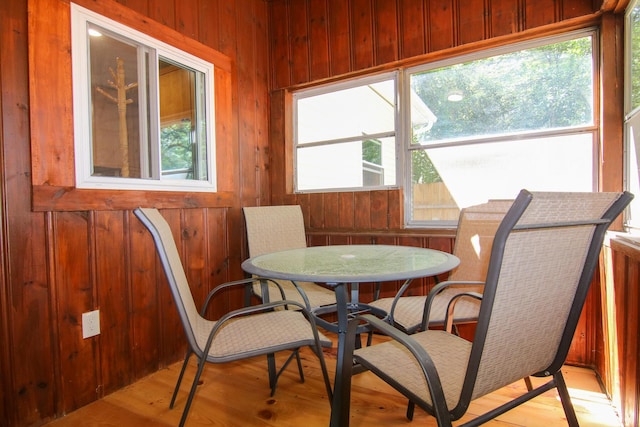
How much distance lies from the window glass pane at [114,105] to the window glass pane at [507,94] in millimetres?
1922

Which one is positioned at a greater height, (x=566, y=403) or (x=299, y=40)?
(x=299, y=40)

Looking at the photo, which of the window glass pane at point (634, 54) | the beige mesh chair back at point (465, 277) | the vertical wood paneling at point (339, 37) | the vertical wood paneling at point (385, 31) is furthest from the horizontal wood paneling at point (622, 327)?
the vertical wood paneling at point (339, 37)

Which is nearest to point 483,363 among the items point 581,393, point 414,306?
point 414,306

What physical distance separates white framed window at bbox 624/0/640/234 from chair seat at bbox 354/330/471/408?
1.16m

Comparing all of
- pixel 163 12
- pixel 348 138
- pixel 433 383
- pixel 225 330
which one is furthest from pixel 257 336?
pixel 163 12

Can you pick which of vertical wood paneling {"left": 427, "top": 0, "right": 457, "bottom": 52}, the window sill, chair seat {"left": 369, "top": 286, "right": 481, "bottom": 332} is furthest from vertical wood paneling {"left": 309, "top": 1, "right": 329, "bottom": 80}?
chair seat {"left": 369, "top": 286, "right": 481, "bottom": 332}

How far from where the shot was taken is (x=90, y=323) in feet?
6.15

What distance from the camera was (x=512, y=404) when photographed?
3.29ft

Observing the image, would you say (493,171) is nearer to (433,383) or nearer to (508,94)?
(508,94)

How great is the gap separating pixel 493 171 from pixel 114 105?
7.96 ft

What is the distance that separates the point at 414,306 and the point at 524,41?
1.85 m

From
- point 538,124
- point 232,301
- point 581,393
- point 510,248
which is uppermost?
point 538,124

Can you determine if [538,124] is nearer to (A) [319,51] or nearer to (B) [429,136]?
(B) [429,136]

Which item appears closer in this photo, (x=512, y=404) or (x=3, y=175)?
(x=512, y=404)
